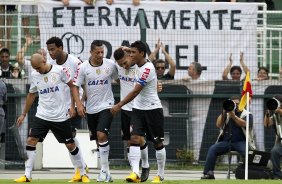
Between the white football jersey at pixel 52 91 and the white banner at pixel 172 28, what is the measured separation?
213 inches

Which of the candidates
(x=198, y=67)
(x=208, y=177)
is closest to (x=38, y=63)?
(x=208, y=177)

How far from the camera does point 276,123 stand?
2391cm

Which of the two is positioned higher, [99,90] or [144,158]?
[99,90]

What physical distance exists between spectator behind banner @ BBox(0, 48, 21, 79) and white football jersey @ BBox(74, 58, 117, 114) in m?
4.74

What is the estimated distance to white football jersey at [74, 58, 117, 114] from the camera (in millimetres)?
21328

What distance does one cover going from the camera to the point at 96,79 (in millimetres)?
21344

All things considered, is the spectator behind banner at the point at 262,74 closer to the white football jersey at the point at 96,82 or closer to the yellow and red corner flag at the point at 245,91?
the yellow and red corner flag at the point at 245,91

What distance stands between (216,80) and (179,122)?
126 cm

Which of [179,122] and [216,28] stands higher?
[216,28]

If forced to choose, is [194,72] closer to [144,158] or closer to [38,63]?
[144,158]

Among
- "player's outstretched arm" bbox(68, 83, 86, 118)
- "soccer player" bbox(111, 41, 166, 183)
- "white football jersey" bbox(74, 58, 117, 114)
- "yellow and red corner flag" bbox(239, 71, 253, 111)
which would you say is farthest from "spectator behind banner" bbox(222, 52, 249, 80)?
"player's outstretched arm" bbox(68, 83, 86, 118)

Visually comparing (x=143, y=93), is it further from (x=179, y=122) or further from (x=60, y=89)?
(x=179, y=122)

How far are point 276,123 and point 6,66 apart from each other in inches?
248

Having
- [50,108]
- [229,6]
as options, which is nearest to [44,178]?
[50,108]
